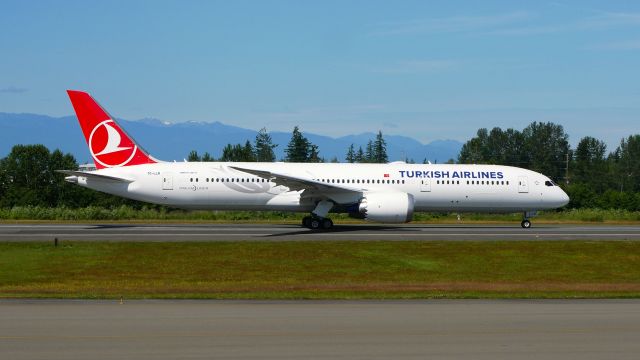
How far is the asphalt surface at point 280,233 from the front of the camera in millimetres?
35812

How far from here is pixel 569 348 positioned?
14.1 metres

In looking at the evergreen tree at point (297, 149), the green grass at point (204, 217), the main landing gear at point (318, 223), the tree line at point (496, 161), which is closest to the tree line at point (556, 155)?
the tree line at point (496, 161)

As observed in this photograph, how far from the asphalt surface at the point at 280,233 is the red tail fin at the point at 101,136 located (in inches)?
140

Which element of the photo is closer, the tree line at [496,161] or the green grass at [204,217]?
the green grass at [204,217]

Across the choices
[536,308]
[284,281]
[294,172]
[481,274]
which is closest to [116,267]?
[284,281]

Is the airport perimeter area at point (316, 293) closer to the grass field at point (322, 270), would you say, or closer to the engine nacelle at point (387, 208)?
the grass field at point (322, 270)

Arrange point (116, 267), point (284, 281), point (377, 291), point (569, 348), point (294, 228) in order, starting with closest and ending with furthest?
point (569, 348) < point (377, 291) < point (284, 281) < point (116, 267) < point (294, 228)

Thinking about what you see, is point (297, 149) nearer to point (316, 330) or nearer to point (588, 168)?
point (588, 168)

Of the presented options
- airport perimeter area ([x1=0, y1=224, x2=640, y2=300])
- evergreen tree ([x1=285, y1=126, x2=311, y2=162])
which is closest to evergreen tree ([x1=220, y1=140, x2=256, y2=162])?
evergreen tree ([x1=285, y1=126, x2=311, y2=162])

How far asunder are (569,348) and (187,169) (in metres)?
31.1

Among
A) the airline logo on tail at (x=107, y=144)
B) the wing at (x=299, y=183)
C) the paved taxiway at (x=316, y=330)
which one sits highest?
the airline logo on tail at (x=107, y=144)

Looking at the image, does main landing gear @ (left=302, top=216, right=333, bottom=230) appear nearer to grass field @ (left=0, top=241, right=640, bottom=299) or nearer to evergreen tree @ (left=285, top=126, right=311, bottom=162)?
grass field @ (left=0, top=241, right=640, bottom=299)

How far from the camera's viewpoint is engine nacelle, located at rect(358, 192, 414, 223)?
39.3 meters

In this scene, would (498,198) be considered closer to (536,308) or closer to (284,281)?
(284,281)
